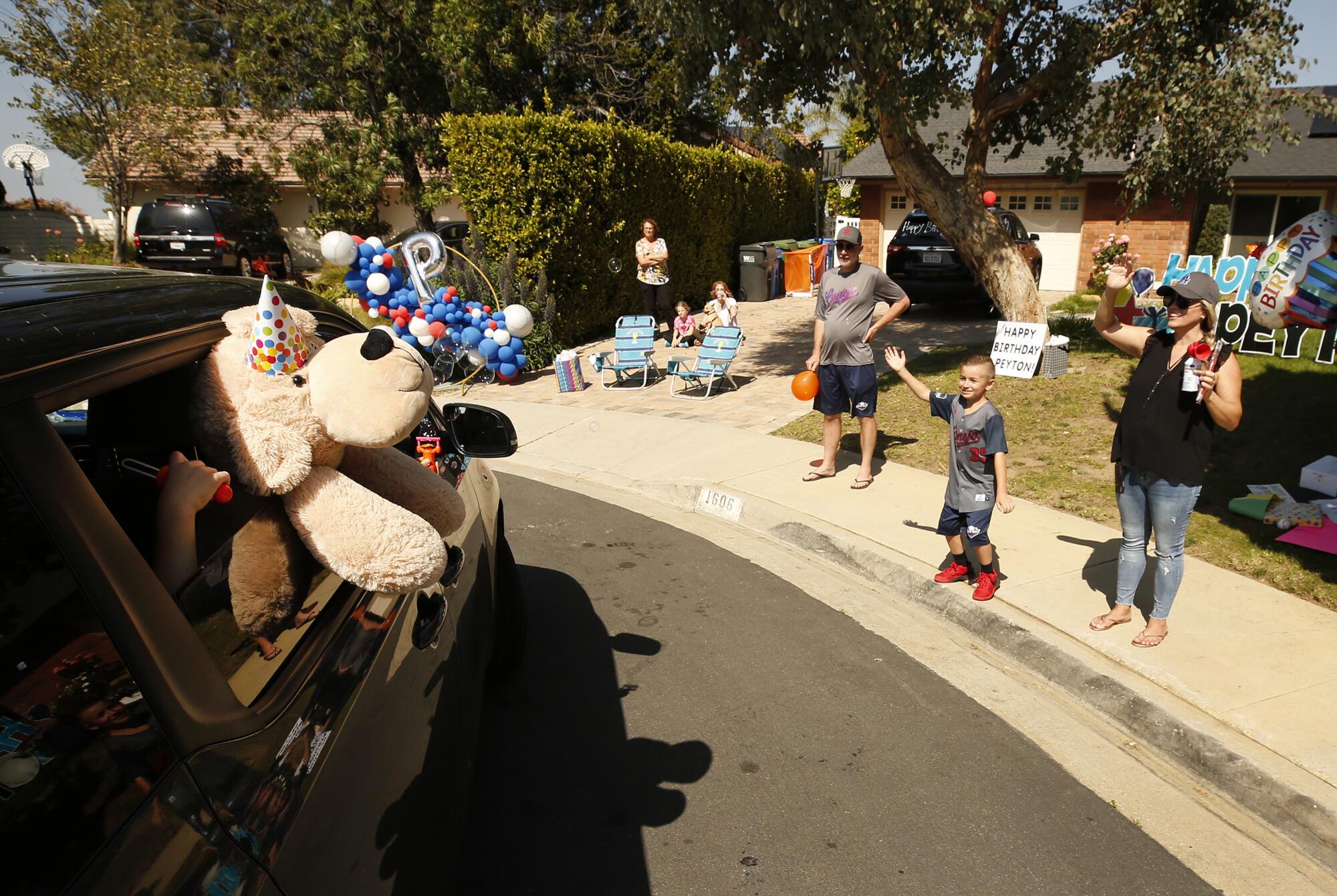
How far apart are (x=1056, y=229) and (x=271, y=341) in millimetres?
20647

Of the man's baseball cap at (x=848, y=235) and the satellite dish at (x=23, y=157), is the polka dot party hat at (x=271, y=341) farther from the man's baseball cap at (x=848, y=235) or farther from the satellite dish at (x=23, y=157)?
the satellite dish at (x=23, y=157)

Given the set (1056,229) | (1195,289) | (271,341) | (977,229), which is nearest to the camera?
(271,341)

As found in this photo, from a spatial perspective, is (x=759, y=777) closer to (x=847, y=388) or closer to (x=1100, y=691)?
(x=1100, y=691)

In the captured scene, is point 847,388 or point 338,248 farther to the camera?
point 338,248

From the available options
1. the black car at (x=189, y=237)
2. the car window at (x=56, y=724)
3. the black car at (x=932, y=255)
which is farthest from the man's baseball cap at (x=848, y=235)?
the black car at (x=189, y=237)

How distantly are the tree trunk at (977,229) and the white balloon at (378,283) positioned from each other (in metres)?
6.24

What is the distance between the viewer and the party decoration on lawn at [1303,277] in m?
4.93

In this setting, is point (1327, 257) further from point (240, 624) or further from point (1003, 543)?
point (240, 624)

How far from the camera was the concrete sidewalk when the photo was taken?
3428 mm

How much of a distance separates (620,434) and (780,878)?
6302 mm

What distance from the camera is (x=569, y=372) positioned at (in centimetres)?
1089

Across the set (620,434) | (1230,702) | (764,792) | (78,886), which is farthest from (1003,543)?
(78,886)

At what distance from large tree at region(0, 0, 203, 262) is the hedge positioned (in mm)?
14781

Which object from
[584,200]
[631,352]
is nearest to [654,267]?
[584,200]
